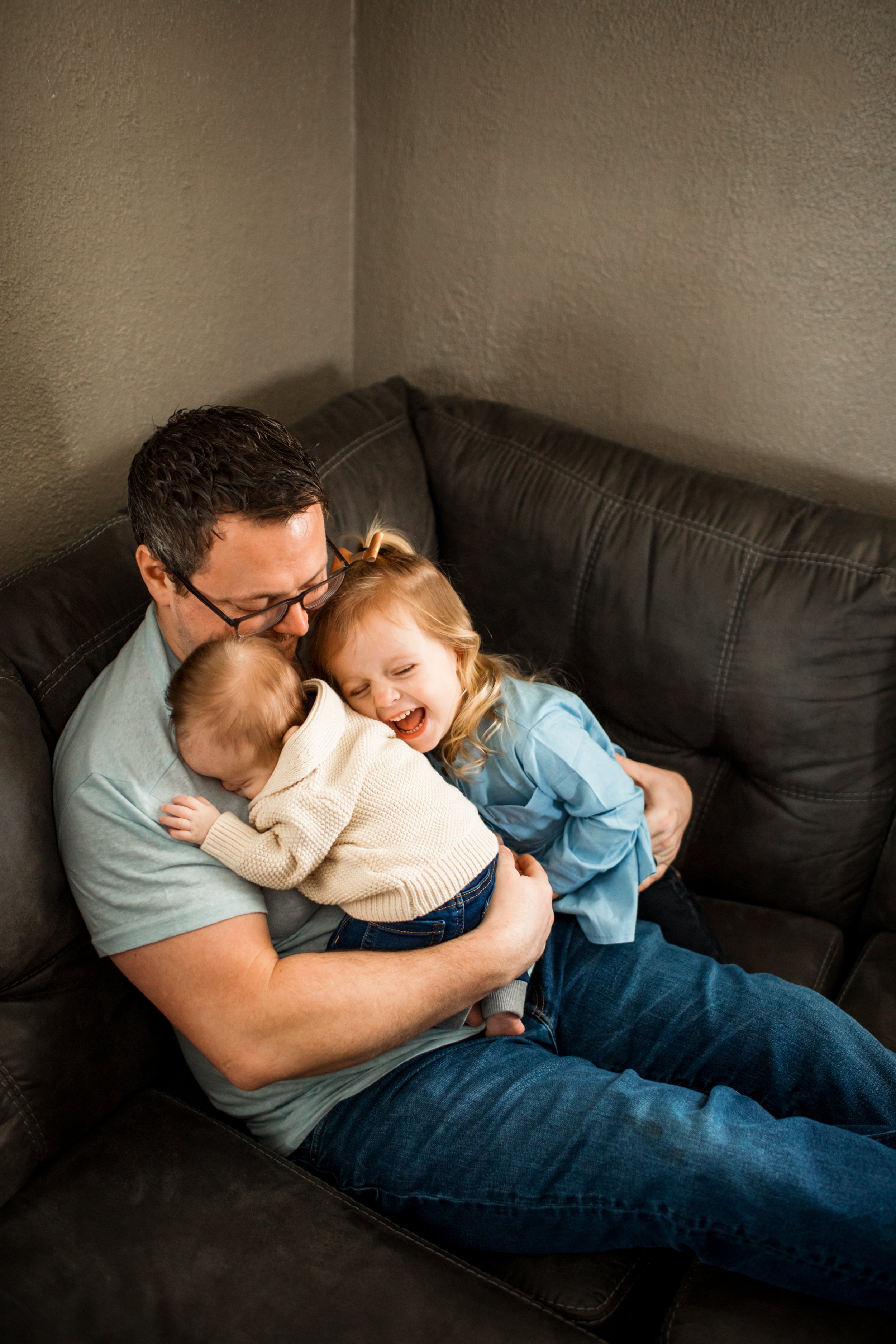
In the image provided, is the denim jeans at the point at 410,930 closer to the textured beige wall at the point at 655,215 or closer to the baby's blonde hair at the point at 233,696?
the baby's blonde hair at the point at 233,696

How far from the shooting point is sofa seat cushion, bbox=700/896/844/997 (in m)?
1.71

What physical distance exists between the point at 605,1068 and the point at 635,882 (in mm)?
285

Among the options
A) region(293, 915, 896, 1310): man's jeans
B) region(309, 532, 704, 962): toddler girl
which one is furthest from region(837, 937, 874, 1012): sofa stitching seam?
region(309, 532, 704, 962): toddler girl

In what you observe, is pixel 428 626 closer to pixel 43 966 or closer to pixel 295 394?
pixel 43 966

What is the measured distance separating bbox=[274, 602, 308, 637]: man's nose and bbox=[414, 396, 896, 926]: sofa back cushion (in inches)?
23.4

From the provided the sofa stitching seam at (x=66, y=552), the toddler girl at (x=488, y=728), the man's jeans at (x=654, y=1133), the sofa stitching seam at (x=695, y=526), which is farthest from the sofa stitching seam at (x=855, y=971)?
the sofa stitching seam at (x=66, y=552)

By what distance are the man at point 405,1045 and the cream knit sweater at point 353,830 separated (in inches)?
2.0

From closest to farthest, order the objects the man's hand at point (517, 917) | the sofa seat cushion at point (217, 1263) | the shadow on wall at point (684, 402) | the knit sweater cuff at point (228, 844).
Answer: the sofa seat cushion at point (217, 1263)
the knit sweater cuff at point (228, 844)
the man's hand at point (517, 917)
the shadow on wall at point (684, 402)

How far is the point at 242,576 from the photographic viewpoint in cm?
125

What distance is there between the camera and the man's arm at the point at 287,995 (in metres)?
1.16

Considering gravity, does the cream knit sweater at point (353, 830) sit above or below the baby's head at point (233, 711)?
below

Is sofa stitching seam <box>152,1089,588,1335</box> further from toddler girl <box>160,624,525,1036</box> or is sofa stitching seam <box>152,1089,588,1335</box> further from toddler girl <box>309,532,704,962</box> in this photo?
toddler girl <box>309,532,704,962</box>

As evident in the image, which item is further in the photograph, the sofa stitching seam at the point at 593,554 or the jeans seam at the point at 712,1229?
the sofa stitching seam at the point at 593,554

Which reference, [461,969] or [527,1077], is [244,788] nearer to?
[461,969]
